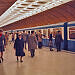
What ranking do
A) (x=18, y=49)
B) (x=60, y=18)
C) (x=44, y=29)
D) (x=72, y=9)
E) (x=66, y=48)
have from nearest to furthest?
(x=18, y=49)
(x=72, y=9)
(x=66, y=48)
(x=60, y=18)
(x=44, y=29)

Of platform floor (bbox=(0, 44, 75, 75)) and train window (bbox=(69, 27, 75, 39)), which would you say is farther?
train window (bbox=(69, 27, 75, 39))

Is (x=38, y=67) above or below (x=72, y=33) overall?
below

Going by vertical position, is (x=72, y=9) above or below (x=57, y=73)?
above

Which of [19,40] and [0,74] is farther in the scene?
[19,40]

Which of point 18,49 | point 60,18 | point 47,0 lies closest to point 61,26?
point 60,18

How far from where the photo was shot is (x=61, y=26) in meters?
15.0

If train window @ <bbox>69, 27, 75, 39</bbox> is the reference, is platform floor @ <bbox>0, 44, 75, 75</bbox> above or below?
below

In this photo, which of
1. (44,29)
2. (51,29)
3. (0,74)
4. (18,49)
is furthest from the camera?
(44,29)

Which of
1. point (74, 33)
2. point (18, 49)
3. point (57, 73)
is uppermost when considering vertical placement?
point (74, 33)

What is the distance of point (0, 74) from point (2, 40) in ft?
10.1

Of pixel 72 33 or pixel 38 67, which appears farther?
pixel 72 33

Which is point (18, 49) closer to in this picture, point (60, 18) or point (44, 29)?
point (60, 18)

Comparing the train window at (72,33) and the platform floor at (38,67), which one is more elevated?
the train window at (72,33)

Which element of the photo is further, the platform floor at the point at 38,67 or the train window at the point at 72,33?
the train window at the point at 72,33
